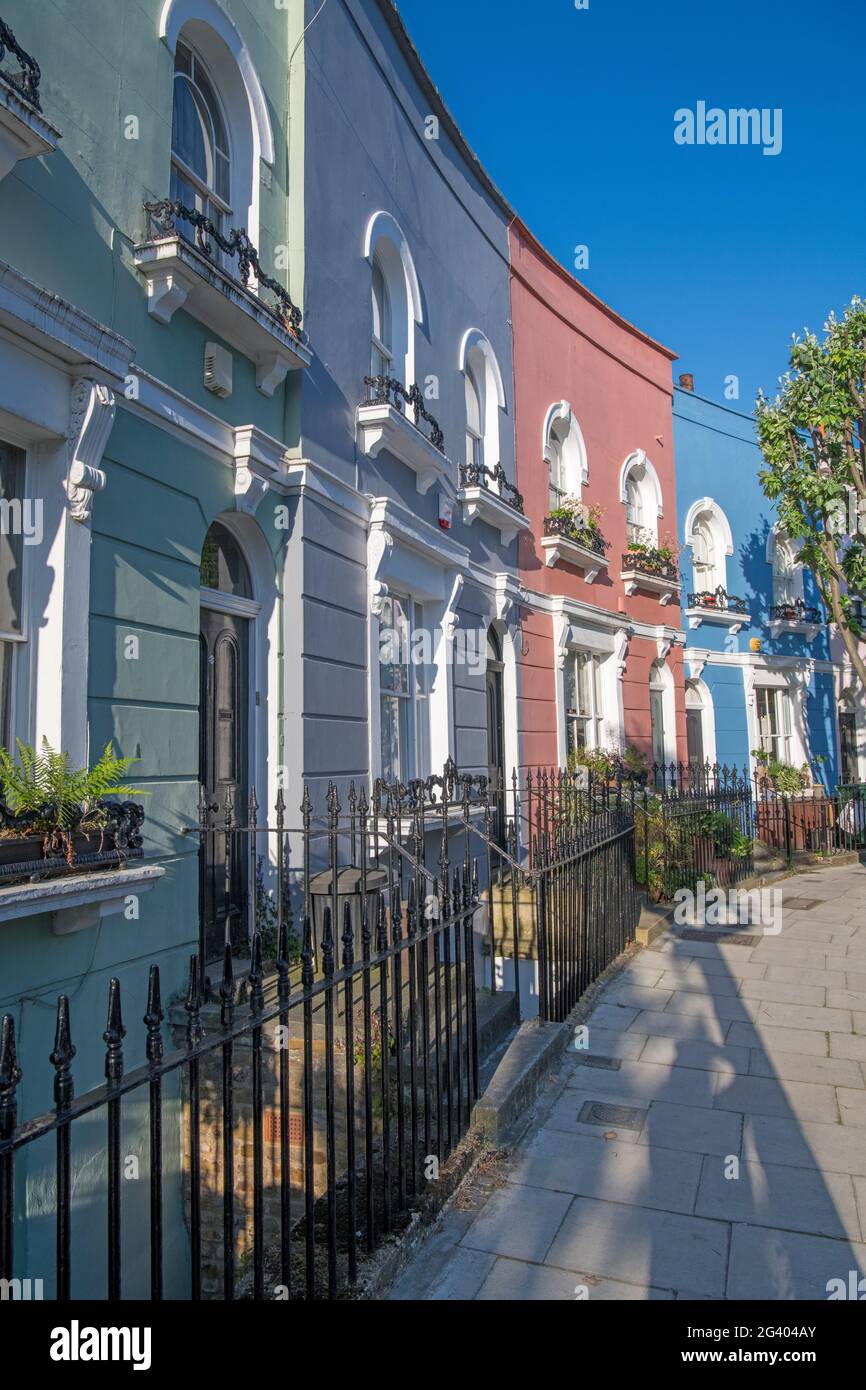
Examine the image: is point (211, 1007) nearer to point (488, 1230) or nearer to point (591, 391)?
point (488, 1230)

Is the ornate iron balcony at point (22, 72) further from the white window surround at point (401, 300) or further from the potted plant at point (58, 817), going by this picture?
the white window surround at point (401, 300)

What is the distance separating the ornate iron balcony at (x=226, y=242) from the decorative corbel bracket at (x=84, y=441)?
47.5 inches

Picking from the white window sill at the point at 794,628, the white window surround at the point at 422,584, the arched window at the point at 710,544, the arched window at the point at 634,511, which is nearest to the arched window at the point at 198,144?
the white window surround at the point at 422,584

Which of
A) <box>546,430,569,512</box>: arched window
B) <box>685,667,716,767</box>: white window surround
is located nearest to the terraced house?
<box>546,430,569,512</box>: arched window

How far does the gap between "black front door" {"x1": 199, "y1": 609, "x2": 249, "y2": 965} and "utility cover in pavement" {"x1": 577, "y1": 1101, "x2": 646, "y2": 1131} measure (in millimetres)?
2532

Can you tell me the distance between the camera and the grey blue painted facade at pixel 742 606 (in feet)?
53.3

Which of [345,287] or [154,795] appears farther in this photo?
[345,287]

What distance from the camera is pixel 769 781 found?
1577 centimetres

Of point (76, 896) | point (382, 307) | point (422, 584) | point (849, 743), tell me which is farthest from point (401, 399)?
point (849, 743)

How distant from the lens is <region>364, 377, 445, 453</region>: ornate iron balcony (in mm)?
7652

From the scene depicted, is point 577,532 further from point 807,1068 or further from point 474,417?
point 807,1068
